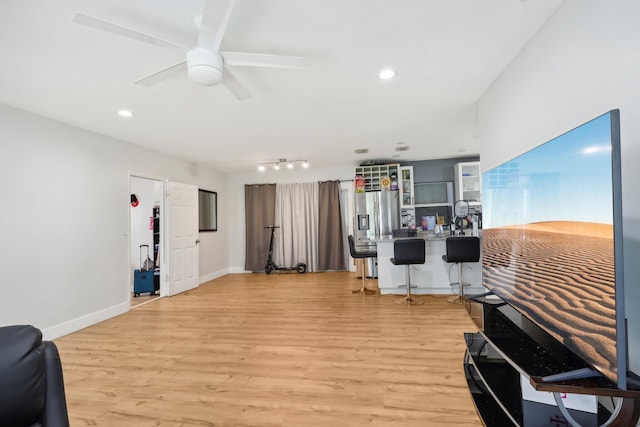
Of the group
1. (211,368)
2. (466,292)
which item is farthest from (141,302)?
(466,292)

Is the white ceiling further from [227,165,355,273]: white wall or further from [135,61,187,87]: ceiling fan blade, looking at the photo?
[227,165,355,273]: white wall

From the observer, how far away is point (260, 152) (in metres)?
5.32

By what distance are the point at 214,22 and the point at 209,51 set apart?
230 millimetres

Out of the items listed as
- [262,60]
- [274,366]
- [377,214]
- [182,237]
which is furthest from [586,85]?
[182,237]

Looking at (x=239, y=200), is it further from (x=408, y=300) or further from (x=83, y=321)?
(x=408, y=300)

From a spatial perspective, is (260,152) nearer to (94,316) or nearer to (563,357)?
(94,316)

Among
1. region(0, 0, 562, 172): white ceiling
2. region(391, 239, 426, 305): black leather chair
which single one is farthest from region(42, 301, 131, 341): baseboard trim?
region(391, 239, 426, 305): black leather chair

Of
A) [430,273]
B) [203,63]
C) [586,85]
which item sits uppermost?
[203,63]

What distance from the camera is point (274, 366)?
2.52m

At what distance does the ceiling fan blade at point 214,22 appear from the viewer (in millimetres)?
1425

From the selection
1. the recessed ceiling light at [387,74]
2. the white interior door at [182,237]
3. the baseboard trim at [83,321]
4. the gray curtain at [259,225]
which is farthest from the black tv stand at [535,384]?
the gray curtain at [259,225]

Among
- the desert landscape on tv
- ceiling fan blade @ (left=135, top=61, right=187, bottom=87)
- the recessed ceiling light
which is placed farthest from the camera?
the recessed ceiling light

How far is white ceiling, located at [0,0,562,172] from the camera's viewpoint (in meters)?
A: 1.74

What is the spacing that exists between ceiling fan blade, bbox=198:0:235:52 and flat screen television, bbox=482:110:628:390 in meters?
1.64
